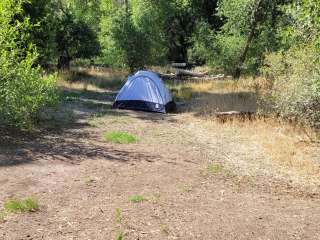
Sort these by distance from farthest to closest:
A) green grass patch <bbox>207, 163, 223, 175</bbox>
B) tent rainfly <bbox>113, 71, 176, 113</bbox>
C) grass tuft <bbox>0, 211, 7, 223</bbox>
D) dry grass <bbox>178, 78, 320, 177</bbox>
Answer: tent rainfly <bbox>113, 71, 176, 113</bbox> → dry grass <bbox>178, 78, 320, 177</bbox> → green grass patch <bbox>207, 163, 223, 175</bbox> → grass tuft <bbox>0, 211, 7, 223</bbox>

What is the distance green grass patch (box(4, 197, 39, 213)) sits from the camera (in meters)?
6.75

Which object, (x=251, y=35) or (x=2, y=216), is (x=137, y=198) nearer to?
(x=2, y=216)

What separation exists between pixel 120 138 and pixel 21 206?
5.47 metres

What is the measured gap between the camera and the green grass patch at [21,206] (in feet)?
22.1

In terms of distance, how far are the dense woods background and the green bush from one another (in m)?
0.02

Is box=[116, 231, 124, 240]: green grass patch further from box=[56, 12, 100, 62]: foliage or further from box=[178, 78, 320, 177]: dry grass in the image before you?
box=[56, 12, 100, 62]: foliage

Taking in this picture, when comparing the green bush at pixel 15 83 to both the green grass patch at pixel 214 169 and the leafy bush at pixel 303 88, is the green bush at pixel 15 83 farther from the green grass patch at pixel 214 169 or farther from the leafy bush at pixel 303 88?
the leafy bush at pixel 303 88

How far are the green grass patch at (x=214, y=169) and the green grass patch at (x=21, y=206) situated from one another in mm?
3891

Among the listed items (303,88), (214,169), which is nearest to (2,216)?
(214,169)

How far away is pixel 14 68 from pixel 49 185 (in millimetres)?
4330

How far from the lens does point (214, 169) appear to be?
9828 millimetres

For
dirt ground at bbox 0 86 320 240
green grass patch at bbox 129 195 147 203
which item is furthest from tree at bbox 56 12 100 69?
green grass patch at bbox 129 195 147 203

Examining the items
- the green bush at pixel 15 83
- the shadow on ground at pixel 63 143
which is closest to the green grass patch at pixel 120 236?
the shadow on ground at pixel 63 143

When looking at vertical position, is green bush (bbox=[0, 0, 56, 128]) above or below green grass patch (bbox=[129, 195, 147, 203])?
above
